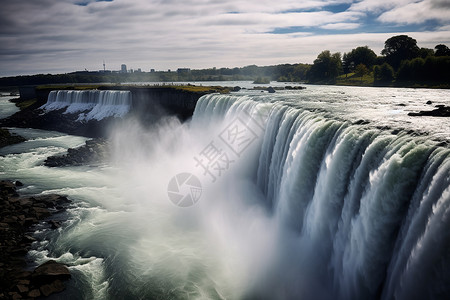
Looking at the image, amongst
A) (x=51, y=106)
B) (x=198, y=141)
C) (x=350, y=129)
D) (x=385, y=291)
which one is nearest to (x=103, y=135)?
(x=198, y=141)

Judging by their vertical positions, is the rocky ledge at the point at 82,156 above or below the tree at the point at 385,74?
below

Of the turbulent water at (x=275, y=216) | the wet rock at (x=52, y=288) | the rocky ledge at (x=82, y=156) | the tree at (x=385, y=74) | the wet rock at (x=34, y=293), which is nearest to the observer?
the turbulent water at (x=275, y=216)

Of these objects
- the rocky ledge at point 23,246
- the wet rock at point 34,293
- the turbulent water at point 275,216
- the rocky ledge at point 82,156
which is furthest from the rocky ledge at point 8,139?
the wet rock at point 34,293

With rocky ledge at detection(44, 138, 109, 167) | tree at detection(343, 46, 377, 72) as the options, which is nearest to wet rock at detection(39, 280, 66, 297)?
rocky ledge at detection(44, 138, 109, 167)

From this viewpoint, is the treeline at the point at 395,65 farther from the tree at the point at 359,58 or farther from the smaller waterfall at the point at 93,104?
A: the smaller waterfall at the point at 93,104

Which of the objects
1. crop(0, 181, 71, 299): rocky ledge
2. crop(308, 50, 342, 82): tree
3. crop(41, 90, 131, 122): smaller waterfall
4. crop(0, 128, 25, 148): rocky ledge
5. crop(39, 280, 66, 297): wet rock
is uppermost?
crop(308, 50, 342, 82): tree

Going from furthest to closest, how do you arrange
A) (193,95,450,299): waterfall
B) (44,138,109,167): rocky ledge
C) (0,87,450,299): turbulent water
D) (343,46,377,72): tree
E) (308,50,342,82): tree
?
(343,46,377,72): tree
(308,50,342,82): tree
(44,138,109,167): rocky ledge
(0,87,450,299): turbulent water
(193,95,450,299): waterfall

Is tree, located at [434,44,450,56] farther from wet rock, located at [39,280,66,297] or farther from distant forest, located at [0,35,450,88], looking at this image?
wet rock, located at [39,280,66,297]

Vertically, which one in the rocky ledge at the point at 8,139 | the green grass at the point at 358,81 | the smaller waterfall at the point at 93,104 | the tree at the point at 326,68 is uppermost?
the tree at the point at 326,68

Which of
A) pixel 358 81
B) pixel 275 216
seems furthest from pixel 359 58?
pixel 275 216
